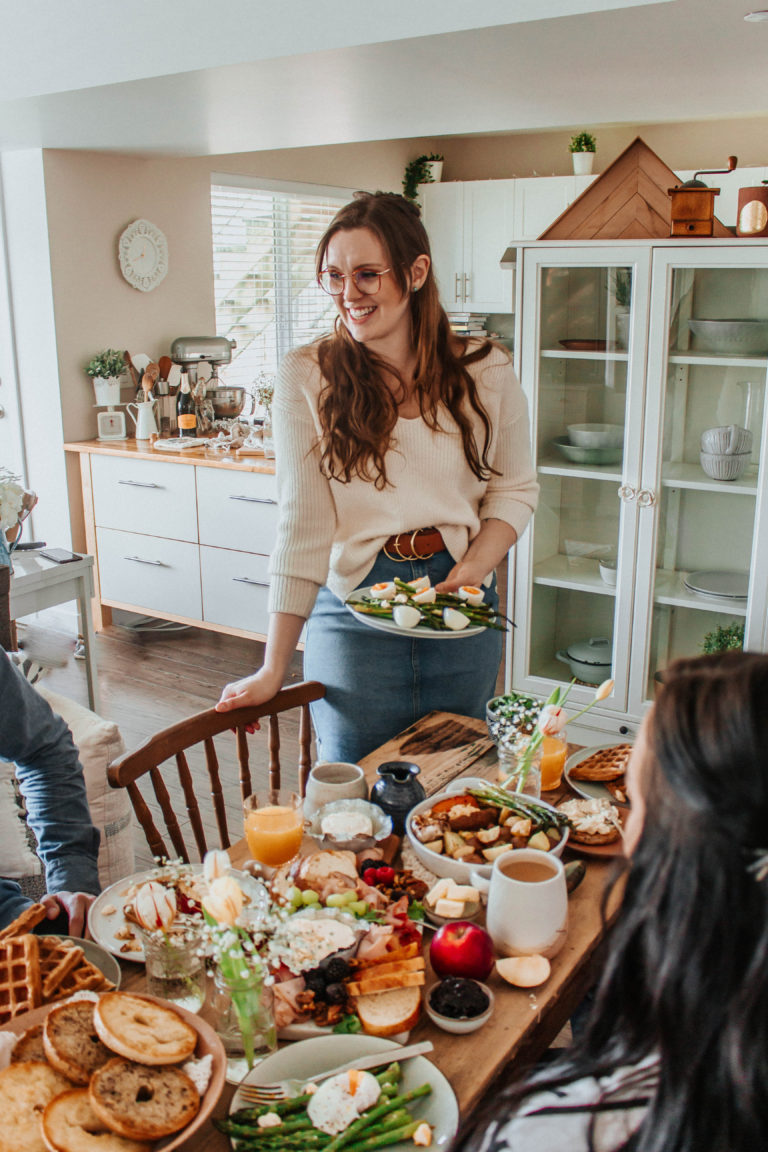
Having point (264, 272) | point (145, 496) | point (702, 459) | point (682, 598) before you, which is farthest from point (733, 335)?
point (264, 272)

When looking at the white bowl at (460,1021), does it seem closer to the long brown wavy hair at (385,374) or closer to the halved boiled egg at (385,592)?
the halved boiled egg at (385,592)

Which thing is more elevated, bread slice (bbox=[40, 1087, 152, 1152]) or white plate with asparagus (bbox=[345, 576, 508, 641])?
white plate with asparagus (bbox=[345, 576, 508, 641])

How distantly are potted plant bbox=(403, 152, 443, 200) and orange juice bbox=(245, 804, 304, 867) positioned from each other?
20.6 feet

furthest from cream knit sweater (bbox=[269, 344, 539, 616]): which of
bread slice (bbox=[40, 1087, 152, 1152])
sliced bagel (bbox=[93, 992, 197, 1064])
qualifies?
bread slice (bbox=[40, 1087, 152, 1152])

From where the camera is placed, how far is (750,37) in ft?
8.62

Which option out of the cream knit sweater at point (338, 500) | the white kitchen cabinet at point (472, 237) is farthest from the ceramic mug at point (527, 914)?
the white kitchen cabinet at point (472, 237)

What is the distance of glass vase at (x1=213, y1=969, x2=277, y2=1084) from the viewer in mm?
949

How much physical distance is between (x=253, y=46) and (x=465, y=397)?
146 centimetres

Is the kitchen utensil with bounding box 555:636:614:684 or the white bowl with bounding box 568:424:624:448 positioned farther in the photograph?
the kitchen utensil with bounding box 555:636:614:684

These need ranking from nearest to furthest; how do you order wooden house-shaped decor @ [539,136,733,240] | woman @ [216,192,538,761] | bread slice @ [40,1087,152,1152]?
bread slice @ [40,1087,152,1152], woman @ [216,192,538,761], wooden house-shaped decor @ [539,136,733,240]

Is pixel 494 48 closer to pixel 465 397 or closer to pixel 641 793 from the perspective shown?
pixel 465 397

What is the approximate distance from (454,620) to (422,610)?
55 millimetres

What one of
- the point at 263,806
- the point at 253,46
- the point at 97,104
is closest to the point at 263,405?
the point at 97,104

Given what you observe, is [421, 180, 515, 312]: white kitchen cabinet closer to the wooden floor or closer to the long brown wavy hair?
the wooden floor
